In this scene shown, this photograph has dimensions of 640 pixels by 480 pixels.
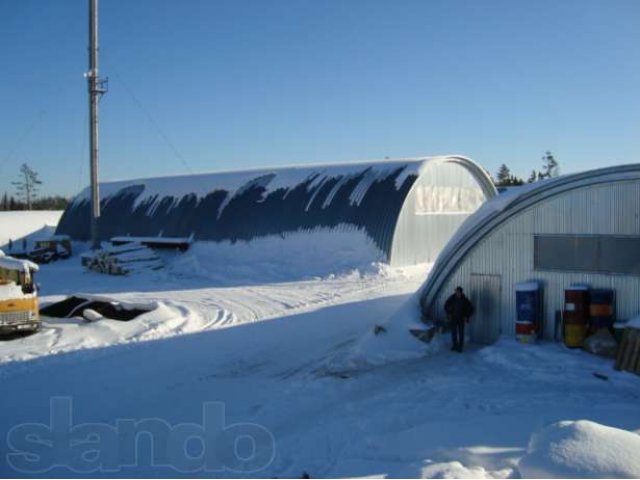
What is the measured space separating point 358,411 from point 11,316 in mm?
9741

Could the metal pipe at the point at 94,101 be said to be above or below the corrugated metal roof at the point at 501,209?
above

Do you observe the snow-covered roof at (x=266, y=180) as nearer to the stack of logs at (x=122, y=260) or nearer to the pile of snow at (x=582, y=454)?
the stack of logs at (x=122, y=260)

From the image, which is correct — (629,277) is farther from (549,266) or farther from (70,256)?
(70,256)

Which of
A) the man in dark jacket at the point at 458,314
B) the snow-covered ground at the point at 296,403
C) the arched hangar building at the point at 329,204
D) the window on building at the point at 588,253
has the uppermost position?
the arched hangar building at the point at 329,204

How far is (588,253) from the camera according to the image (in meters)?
13.1

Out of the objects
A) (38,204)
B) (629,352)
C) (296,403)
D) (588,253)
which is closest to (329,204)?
(588,253)

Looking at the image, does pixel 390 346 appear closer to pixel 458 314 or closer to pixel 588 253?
pixel 458 314

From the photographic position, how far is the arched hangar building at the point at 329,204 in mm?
26812

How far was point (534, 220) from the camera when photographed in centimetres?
1388

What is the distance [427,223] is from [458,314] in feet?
49.9

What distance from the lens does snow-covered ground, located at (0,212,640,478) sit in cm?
741

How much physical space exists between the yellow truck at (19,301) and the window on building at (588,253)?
12.0m

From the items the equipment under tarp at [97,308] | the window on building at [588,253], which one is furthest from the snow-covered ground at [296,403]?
the window on building at [588,253]

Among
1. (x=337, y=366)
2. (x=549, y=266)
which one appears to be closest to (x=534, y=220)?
(x=549, y=266)
